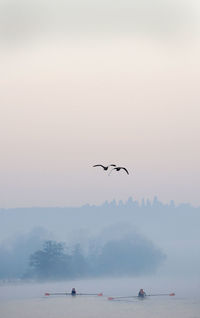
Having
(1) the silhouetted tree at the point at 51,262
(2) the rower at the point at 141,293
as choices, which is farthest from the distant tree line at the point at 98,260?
(2) the rower at the point at 141,293

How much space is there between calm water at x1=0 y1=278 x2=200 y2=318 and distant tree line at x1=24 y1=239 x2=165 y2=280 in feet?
0.27

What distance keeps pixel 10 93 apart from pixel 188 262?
6.37 feet

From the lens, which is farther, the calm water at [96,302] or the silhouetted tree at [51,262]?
the silhouetted tree at [51,262]

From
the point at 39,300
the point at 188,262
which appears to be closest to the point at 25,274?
the point at 39,300

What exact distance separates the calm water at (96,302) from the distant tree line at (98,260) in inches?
3.3

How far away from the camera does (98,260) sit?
4789mm

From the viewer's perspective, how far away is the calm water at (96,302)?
4.53m

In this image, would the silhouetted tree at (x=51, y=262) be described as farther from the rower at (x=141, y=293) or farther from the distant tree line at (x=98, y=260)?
the rower at (x=141, y=293)

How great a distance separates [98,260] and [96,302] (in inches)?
13.6

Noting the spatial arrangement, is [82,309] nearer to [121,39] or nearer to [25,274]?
[25,274]

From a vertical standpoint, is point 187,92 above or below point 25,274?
above

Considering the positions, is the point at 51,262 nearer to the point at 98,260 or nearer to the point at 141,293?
the point at 98,260

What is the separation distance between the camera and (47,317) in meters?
4.51

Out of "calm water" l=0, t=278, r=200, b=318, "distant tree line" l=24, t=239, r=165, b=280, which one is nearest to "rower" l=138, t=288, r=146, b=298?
"calm water" l=0, t=278, r=200, b=318
